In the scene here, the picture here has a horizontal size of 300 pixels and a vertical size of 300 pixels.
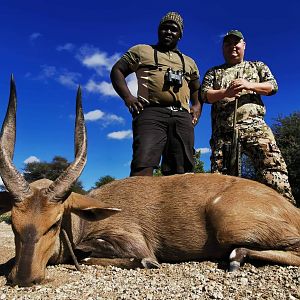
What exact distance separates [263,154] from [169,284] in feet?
12.2

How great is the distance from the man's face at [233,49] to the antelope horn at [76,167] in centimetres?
366

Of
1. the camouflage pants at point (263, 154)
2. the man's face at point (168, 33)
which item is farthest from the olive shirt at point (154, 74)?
the camouflage pants at point (263, 154)

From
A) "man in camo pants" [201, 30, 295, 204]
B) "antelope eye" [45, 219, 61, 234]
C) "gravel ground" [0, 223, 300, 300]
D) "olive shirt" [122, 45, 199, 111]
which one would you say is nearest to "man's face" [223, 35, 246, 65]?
"man in camo pants" [201, 30, 295, 204]

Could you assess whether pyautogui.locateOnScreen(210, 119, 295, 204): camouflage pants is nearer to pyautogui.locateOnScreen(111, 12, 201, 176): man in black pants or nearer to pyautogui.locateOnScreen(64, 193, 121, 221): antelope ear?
pyautogui.locateOnScreen(111, 12, 201, 176): man in black pants

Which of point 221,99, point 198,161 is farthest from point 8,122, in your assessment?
point 198,161

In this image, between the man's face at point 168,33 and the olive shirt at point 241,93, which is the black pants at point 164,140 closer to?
the olive shirt at point 241,93

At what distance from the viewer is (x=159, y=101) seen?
739cm

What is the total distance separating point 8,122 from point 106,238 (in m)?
1.83

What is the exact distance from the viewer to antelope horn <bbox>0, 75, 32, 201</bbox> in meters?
4.89

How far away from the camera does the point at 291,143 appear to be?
33031mm

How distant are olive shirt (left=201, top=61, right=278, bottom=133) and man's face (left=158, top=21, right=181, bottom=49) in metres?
0.98

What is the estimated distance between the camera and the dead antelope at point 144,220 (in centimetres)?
477

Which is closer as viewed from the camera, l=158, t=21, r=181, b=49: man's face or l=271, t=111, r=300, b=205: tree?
l=158, t=21, r=181, b=49: man's face

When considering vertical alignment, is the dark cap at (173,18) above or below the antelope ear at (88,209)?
above
